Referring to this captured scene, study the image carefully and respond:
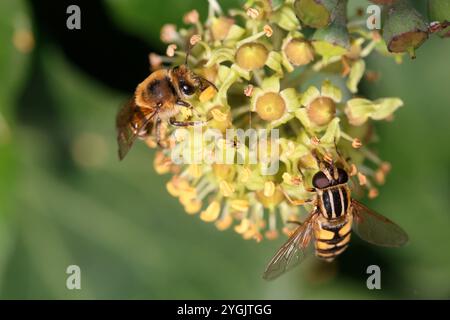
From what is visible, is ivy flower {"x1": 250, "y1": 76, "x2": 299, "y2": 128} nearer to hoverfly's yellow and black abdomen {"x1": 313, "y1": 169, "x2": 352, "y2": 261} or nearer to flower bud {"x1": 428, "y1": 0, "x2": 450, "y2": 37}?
hoverfly's yellow and black abdomen {"x1": 313, "y1": 169, "x2": 352, "y2": 261}

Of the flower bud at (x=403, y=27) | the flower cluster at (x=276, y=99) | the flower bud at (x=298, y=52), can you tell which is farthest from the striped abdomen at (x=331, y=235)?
the flower bud at (x=403, y=27)

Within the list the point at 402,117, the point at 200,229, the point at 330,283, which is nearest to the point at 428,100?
the point at 402,117

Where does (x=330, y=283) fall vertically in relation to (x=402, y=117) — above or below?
below

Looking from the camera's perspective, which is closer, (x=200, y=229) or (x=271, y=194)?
(x=271, y=194)

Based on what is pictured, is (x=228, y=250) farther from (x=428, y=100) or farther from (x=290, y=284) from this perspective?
(x=428, y=100)

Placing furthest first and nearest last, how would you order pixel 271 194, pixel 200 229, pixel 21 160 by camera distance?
pixel 200 229 → pixel 21 160 → pixel 271 194

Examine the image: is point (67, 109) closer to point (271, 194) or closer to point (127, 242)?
point (127, 242)

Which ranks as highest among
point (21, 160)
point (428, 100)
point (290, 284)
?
point (428, 100)

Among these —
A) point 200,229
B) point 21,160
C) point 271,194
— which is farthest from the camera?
point 200,229
